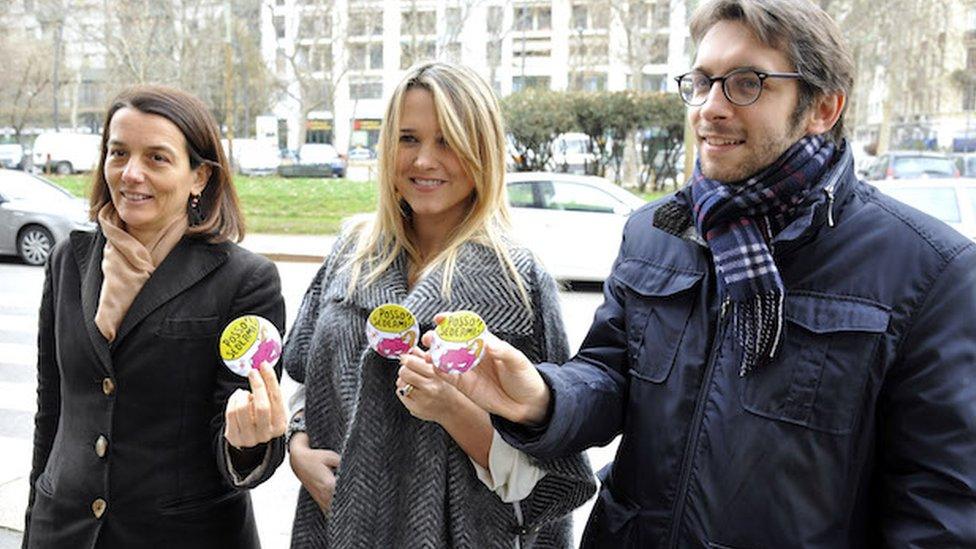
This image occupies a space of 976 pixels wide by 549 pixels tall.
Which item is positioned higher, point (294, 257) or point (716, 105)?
point (716, 105)

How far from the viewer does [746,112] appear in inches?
64.0

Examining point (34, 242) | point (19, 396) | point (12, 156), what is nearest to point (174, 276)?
point (19, 396)

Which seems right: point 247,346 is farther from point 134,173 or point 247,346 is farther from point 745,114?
point 745,114

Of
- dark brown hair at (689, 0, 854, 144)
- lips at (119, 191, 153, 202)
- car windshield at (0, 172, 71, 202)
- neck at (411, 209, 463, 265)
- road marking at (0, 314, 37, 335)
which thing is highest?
dark brown hair at (689, 0, 854, 144)

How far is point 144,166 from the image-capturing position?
2078 mm

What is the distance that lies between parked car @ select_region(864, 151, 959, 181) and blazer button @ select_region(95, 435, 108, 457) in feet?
65.7

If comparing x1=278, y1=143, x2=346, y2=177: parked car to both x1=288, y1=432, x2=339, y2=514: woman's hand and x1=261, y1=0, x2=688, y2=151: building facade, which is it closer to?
x1=261, y1=0, x2=688, y2=151: building facade

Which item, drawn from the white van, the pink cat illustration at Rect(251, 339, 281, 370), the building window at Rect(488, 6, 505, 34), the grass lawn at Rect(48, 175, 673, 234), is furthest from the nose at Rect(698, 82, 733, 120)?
the building window at Rect(488, 6, 505, 34)

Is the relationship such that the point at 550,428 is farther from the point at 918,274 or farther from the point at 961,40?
the point at 961,40

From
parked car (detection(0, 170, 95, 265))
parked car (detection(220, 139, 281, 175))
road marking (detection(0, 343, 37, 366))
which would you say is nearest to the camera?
road marking (detection(0, 343, 37, 366))

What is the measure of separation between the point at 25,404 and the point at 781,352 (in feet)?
20.6

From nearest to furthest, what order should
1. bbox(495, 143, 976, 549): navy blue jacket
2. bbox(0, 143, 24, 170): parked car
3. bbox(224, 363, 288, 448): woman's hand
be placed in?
bbox(495, 143, 976, 549): navy blue jacket < bbox(224, 363, 288, 448): woman's hand < bbox(0, 143, 24, 170): parked car

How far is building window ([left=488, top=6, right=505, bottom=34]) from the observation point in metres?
43.5

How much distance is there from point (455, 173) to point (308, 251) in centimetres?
1249
